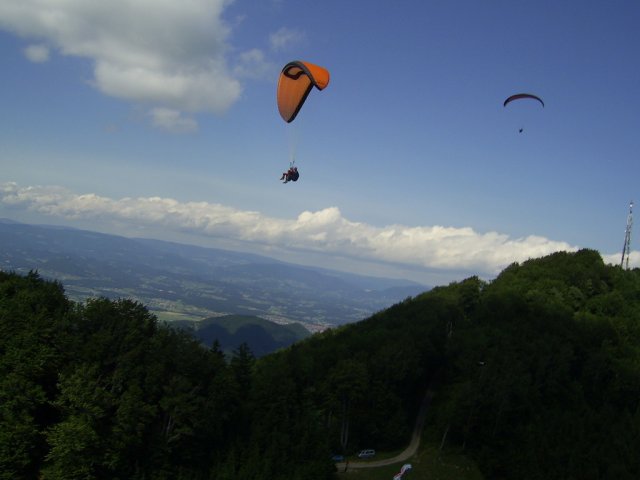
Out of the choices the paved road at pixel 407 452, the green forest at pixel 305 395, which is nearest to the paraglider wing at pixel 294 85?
the green forest at pixel 305 395

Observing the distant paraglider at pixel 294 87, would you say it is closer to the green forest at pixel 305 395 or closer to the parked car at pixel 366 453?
the green forest at pixel 305 395

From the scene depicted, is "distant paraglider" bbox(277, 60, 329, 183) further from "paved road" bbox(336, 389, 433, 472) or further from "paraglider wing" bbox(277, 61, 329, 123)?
"paved road" bbox(336, 389, 433, 472)

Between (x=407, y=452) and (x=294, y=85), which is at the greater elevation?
(x=294, y=85)

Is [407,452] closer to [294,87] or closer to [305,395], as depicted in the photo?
[305,395]

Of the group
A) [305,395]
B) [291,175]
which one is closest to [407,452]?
[305,395]

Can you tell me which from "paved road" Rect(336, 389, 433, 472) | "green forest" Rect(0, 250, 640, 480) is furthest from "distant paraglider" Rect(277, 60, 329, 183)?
"paved road" Rect(336, 389, 433, 472)
